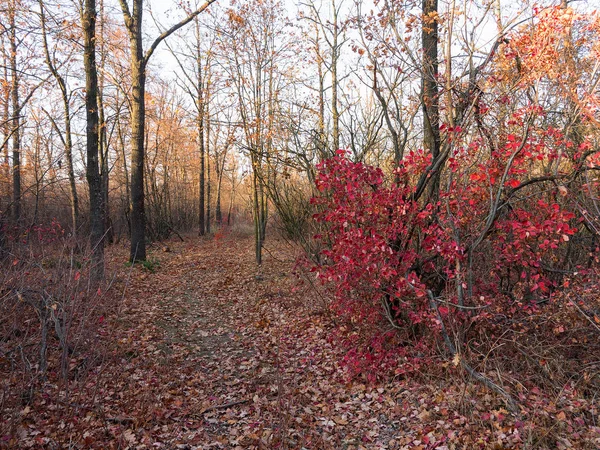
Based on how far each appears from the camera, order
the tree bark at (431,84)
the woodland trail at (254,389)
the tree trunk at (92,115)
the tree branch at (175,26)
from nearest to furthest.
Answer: the woodland trail at (254,389), the tree bark at (431,84), the tree trunk at (92,115), the tree branch at (175,26)

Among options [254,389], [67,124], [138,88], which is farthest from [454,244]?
[67,124]

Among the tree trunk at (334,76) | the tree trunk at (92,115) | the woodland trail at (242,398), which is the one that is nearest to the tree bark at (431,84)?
the woodland trail at (242,398)

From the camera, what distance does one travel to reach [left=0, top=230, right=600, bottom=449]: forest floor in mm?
3705

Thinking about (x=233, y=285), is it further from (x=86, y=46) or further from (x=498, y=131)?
(x=498, y=131)

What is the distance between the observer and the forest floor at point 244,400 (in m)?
3.71

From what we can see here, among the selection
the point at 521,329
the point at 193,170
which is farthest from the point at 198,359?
the point at 193,170

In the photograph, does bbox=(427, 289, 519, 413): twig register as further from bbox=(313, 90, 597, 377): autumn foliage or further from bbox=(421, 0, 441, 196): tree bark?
bbox=(421, 0, 441, 196): tree bark

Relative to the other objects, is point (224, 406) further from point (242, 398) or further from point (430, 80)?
point (430, 80)

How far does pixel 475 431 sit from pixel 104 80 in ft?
60.2

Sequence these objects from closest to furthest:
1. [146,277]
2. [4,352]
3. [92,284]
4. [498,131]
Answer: [4,352] → [498,131] → [92,284] → [146,277]

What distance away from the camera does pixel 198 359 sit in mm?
5879

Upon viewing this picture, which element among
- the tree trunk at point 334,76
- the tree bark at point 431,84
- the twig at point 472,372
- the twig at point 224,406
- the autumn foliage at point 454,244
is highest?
the tree trunk at point 334,76

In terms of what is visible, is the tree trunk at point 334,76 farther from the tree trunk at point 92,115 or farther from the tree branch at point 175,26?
the tree trunk at point 92,115

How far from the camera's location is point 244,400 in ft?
15.4
